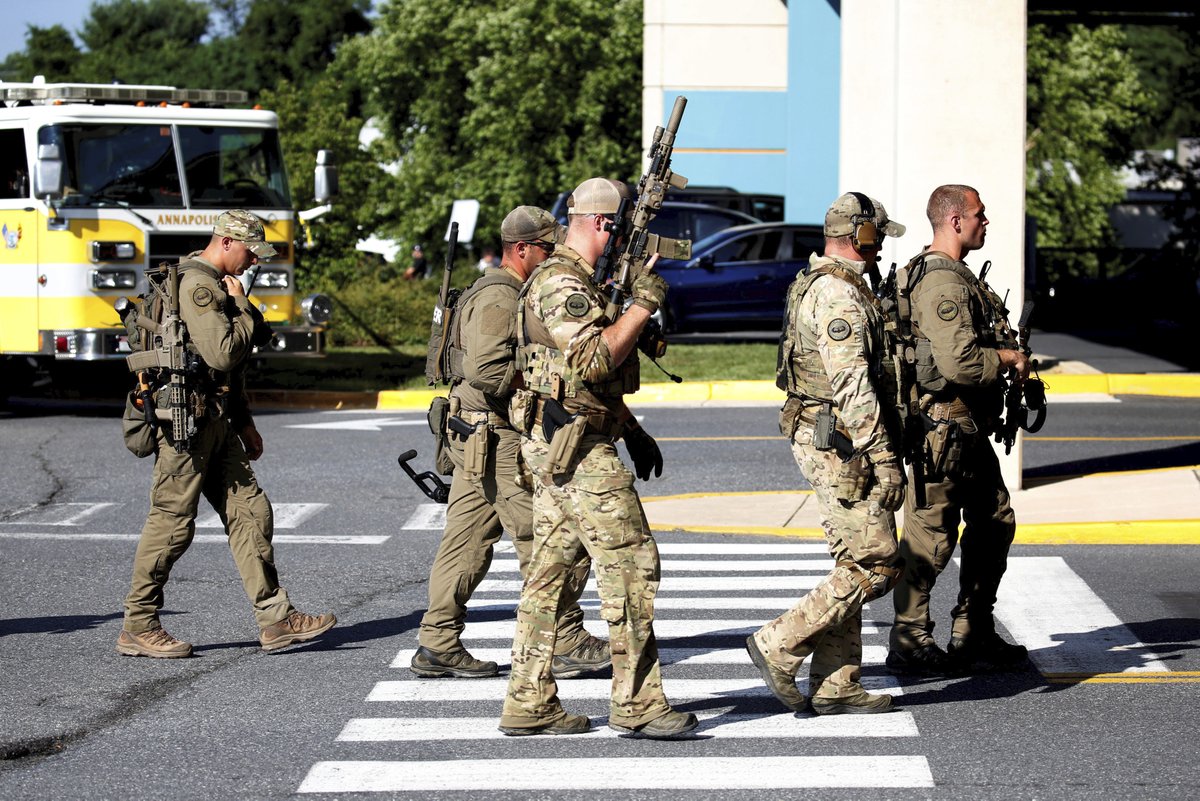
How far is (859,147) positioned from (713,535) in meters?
4.11

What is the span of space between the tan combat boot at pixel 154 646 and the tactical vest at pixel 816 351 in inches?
117

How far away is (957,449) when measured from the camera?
22.3 ft

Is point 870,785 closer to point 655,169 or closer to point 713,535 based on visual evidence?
point 655,169

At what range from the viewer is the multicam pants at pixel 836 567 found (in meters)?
6.02

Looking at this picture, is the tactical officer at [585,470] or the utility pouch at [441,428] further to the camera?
the utility pouch at [441,428]

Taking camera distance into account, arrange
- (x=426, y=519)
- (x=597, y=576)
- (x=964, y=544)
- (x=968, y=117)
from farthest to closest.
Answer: (x=968, y=117) → (x=426, y=519) → (x=964, y=544) → (x=597, y=576)

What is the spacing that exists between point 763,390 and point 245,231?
1136cm

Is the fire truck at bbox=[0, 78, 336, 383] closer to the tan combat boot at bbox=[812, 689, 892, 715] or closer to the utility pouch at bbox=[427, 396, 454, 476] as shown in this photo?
the utility pouch at bbox=[427, 396, 454, 476]

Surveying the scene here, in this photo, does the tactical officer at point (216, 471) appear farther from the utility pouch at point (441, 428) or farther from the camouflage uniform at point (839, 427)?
the camouflage uniform at point (839, 427)

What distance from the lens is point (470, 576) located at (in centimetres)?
701

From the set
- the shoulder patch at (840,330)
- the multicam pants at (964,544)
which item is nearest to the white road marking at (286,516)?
the multicam pants at (964,544)

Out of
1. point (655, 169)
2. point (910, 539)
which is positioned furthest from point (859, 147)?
point (655, 169)

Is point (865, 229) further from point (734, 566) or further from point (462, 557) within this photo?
point (734, 566)

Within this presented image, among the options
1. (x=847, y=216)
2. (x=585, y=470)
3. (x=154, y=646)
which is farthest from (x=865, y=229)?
(x=154, y=646)
